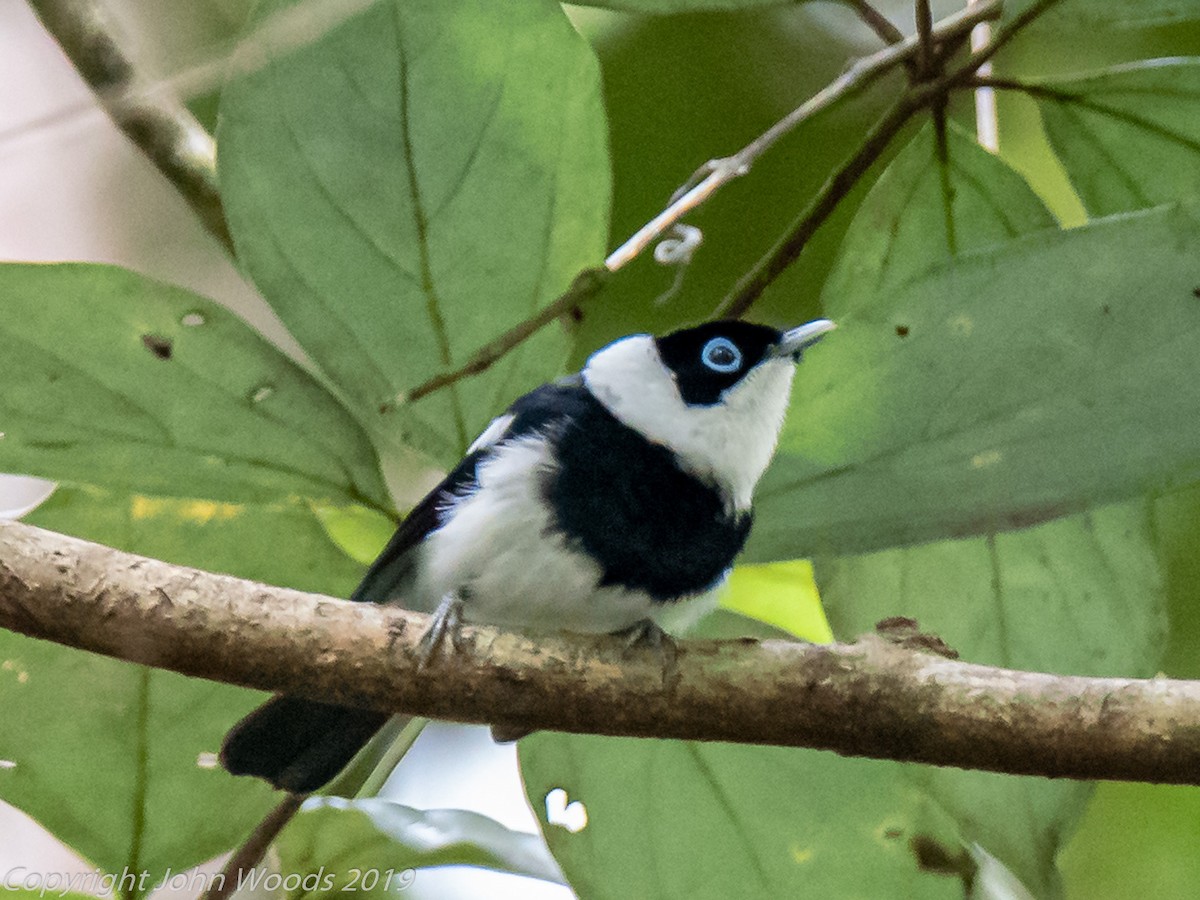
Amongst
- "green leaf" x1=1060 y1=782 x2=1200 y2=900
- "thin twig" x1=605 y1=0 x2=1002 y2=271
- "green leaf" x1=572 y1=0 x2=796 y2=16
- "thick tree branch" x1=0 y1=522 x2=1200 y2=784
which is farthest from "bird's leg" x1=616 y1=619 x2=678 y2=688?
"green leaf" x1=1060 y1=782 x2=1200 y2=900

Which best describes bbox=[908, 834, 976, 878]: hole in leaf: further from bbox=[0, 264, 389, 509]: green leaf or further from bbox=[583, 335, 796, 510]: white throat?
bbox=[0, 264, 389, 509]: green leaf

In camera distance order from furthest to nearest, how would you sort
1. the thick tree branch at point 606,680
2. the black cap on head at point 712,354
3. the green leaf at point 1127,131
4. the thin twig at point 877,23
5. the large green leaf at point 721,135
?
the large green leaf at point 721,135 < the black cap on head at point 712,354 < the thin twig at point 877,23 < the green leaf at point 1127,131 < the thick tree branch at point 606,680

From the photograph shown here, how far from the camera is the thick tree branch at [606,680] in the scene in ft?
3.10

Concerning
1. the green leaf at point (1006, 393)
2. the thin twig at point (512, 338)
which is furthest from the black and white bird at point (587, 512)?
the green leaf at point (1006, 393)

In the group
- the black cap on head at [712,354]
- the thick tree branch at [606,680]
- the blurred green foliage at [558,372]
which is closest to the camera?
the thick tree branch at [606,680]

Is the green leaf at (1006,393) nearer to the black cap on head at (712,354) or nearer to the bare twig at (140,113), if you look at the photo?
the black cap on head at (712,354)

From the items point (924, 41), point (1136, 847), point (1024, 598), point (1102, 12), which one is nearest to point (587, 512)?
point (1024, 598)

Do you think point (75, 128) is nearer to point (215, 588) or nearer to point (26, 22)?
point (26, 22)

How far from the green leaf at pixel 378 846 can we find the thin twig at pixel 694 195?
40 centimetres

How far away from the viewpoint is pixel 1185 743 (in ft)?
2.98

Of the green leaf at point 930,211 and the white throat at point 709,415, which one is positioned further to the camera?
the white throat at point 709,415

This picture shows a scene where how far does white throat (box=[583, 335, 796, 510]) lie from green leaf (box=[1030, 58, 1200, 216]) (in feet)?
1.15

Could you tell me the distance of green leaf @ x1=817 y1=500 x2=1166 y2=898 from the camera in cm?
121

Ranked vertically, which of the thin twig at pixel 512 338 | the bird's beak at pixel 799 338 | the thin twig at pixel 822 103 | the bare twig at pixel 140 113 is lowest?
the bird's beak at pixel 799 338
